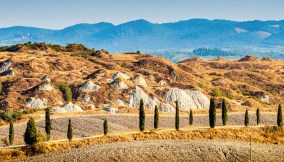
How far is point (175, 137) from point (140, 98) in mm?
45644

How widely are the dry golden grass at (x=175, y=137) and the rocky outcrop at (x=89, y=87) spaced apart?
49.0 meters

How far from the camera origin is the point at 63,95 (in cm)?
12119

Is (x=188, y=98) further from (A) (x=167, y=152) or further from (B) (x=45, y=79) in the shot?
(A) (x=167, y=152)

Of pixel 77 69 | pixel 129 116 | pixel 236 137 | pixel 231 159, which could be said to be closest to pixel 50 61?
pixel 77 69

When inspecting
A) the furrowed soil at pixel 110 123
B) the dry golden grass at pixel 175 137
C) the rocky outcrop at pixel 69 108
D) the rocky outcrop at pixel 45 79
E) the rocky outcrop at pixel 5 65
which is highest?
the rocky outcrop at pixel 5 65

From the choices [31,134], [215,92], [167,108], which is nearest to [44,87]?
[167,108]

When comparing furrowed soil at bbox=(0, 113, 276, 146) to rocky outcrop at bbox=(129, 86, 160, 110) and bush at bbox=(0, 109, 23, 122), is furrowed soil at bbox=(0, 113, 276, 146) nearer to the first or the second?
bush at bbox=(0, 109, 23, 122)

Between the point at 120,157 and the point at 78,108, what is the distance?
163 ft

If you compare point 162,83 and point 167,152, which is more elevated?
point 162,83

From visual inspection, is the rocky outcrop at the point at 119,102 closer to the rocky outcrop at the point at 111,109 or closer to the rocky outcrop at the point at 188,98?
the rocky outcrop at the point at 111,109

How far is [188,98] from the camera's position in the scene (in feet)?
400

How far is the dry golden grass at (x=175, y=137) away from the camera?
64.8 metres

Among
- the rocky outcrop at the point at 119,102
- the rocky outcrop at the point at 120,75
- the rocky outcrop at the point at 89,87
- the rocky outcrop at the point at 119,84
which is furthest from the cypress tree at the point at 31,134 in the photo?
the rocky outcrop at the point at 120,75

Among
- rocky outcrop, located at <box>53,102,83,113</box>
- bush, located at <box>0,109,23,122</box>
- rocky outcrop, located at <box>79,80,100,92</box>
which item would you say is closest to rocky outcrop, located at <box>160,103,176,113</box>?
rocky outcrop, located at <box>79,80,100,92</box>
